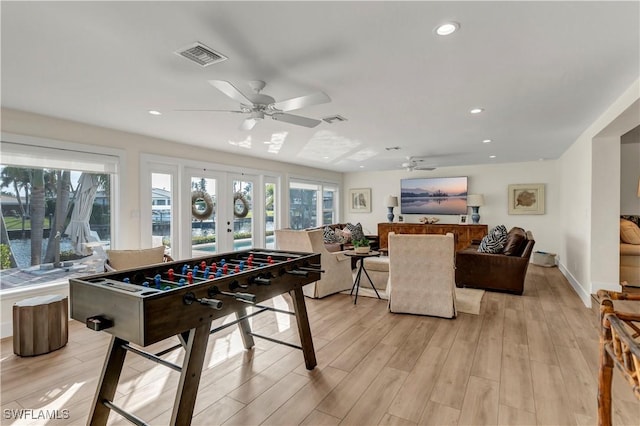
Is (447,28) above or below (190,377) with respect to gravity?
above

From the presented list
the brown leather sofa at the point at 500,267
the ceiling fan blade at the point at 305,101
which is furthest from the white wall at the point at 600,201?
the ceiling fan blade at the point at 305,101

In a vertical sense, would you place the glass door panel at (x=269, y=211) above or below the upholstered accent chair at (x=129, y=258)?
above

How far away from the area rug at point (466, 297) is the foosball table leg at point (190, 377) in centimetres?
310

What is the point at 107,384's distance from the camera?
5.99 ft

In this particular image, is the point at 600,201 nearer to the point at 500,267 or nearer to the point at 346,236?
the point at 500,267

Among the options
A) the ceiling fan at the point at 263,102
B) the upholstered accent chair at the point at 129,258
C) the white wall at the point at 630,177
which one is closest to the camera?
the ceiling fan at the point at 263,102

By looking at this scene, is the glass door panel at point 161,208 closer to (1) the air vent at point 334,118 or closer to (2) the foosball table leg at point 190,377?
(1) the air vent at point 334,118

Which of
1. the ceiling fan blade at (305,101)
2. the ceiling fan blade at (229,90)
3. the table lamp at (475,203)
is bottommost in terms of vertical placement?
the table lamp at (475,203)

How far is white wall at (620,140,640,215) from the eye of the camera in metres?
5.52

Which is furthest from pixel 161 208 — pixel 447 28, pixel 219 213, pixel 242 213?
pixel 447 28

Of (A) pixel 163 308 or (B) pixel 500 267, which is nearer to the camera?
(A) pixel 163 308

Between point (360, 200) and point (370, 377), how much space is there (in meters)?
7.08

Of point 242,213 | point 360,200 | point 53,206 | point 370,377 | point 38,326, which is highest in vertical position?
point 360,200

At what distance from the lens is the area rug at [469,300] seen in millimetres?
3901
